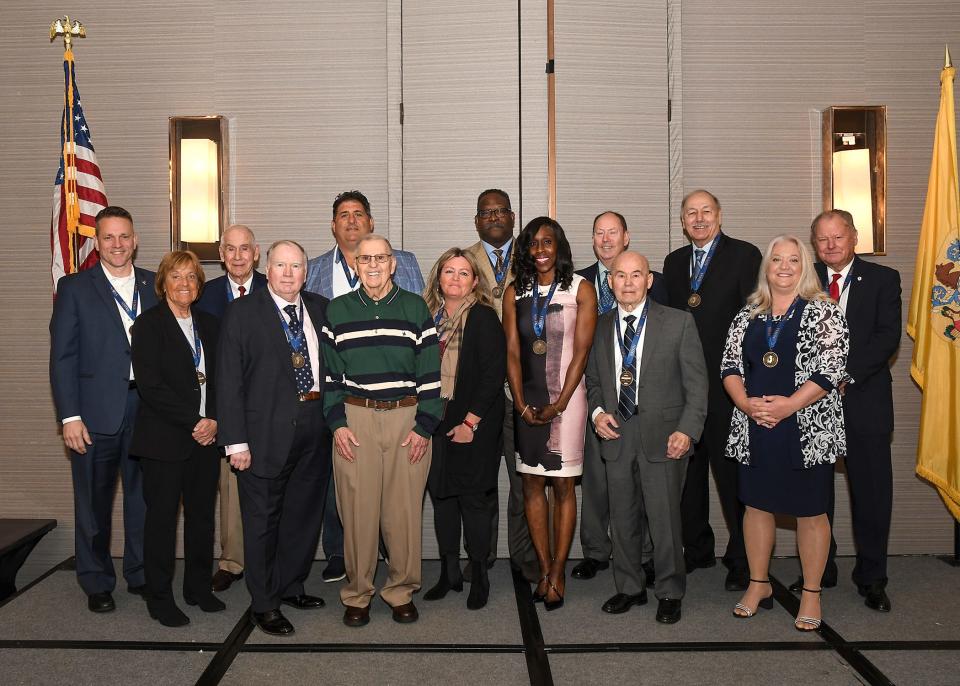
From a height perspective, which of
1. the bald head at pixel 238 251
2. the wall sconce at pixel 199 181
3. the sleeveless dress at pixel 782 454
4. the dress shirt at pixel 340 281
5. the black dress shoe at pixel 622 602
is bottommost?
the black dress shoe at pixel 622 602

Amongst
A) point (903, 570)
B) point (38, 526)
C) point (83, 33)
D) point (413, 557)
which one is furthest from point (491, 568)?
point (83, 33)

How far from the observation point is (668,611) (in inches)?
Answer: 142

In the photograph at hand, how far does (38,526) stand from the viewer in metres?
4.75

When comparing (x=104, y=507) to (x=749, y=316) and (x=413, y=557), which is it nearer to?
(x=413, y=557)

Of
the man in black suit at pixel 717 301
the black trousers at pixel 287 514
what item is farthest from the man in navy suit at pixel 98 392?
the man in black suit at pixel 717 301

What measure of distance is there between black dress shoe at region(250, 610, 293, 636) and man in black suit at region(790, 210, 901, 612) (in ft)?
8.71

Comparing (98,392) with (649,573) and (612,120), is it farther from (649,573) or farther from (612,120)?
Result: (612,120)

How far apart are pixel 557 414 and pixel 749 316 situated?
39.1 inches

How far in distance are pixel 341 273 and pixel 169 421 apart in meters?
1.26

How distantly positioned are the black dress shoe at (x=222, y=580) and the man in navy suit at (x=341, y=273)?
0.49m

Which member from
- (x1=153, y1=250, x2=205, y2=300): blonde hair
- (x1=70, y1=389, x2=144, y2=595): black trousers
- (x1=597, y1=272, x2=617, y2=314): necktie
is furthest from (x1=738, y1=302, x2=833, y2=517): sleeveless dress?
Answer: (x1=70, y1=389, x2=144, y2=595): black trousers

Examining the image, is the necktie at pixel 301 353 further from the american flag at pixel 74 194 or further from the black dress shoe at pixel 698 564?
the black dress shoe at pixel 698 564

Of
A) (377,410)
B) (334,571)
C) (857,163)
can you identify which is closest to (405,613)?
(334,571)

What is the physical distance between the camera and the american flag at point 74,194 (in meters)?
4.39
